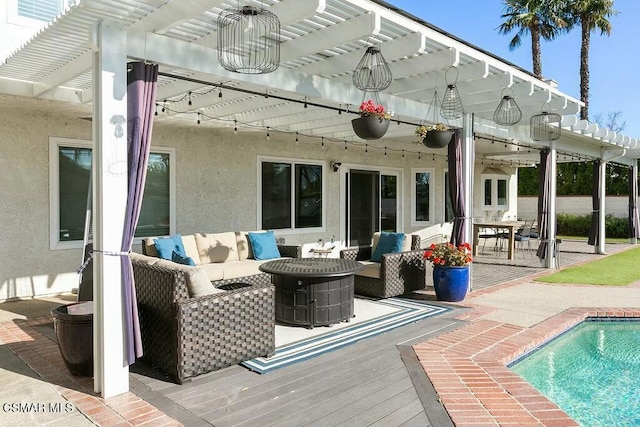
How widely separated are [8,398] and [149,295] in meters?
1.30

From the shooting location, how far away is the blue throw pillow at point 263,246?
769cm

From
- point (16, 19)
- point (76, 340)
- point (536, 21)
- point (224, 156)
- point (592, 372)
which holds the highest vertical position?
point (536, 21)

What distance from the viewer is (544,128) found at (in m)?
9.52

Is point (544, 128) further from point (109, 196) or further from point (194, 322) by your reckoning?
point (109, 196)

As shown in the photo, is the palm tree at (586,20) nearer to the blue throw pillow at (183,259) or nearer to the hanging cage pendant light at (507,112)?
the hanging cage pendant light at (507,112)

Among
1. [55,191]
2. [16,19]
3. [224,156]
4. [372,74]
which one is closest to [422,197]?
[224,156]

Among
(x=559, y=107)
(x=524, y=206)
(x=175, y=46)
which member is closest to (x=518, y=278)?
(x=559, y=107)

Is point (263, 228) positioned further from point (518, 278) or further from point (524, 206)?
point (524, 206)

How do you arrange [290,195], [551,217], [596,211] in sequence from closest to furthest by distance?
[290,195] → [551,217] → [596,211]

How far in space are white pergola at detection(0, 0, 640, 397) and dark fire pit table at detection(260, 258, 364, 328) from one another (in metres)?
2.17

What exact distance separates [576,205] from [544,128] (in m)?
12.4

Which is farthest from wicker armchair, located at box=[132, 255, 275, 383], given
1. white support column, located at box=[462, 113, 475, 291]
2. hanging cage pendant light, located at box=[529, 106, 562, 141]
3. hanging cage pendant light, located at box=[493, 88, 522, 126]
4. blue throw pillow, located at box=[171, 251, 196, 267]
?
hanging cage pendant light, located at box=[529, 106, 562, 141]

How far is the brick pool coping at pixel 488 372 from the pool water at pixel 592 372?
18 cm

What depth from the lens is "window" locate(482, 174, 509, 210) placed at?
53.0 feet
